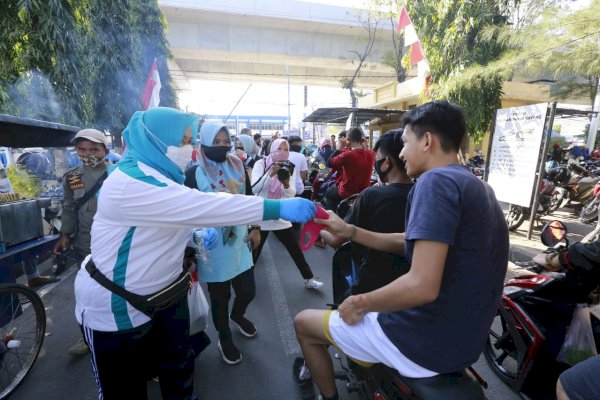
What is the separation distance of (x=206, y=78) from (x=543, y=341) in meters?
27.5

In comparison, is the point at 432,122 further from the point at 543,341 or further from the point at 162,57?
the point at 162,57

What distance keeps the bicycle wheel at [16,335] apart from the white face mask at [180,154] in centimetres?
171

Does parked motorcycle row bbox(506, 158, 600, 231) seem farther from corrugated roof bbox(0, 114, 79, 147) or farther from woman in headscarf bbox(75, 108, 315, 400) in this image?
corrugated roof bbox(0, 114, 79, 147)

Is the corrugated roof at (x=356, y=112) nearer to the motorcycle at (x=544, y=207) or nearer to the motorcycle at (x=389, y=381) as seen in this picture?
the motorcycle at (x=544, y=207)

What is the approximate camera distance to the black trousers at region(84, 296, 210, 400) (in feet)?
5.55

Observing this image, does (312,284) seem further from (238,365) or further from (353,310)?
(353,310)

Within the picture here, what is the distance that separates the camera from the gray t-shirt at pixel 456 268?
1.21 meters

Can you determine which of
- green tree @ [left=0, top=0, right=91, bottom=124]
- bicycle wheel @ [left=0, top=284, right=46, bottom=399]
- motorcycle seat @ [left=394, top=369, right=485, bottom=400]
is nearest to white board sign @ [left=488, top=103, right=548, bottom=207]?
motorcycle seat @ [left=394, top=369, right=485, bottom=400]

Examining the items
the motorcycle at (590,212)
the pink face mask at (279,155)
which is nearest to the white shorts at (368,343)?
the pink face mask at (279,155)

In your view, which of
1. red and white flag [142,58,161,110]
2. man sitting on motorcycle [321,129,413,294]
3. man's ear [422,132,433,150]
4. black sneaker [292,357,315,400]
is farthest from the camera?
red and white flag [142,58,161,110]

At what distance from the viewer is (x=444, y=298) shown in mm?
1299

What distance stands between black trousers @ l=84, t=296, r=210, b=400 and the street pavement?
24.2 inches

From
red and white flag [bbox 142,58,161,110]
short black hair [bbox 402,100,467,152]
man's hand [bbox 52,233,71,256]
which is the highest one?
red and white flag [bbox 142,58,161,110]

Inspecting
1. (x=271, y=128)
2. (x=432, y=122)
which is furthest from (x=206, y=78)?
(x=432, y=122)
